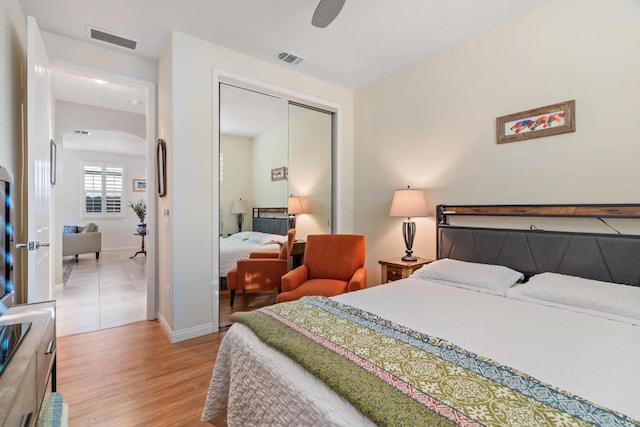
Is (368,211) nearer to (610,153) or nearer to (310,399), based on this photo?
(610,153)

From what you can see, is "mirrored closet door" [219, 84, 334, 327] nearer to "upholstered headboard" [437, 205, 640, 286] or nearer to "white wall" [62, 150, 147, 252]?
"upholstered headboard" [437, 205, 640, 286]

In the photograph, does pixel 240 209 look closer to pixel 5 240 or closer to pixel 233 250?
pixel 233 250

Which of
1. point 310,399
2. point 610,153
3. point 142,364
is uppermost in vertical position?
point 610,153

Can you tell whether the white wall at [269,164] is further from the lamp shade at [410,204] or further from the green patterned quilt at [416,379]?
the green patterned quilt at [416,379]

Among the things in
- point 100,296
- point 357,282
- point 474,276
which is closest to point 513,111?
point 474,276

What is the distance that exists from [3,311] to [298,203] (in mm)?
2668

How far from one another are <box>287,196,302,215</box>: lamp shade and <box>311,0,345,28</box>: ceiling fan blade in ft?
6.60

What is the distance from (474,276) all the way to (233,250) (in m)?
2.27

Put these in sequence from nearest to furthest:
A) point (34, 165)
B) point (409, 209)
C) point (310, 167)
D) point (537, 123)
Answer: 1. point (34, 165)
2. point (537, 123)
3. point (409, 209)
4. point (310, 167)

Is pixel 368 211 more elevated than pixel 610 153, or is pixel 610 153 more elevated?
pixel 610 153

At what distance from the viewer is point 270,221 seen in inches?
138

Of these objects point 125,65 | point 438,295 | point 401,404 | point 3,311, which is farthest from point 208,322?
point 125,65

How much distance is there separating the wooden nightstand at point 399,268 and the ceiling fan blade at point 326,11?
2.08 metres

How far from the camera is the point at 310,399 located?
3.20ft
